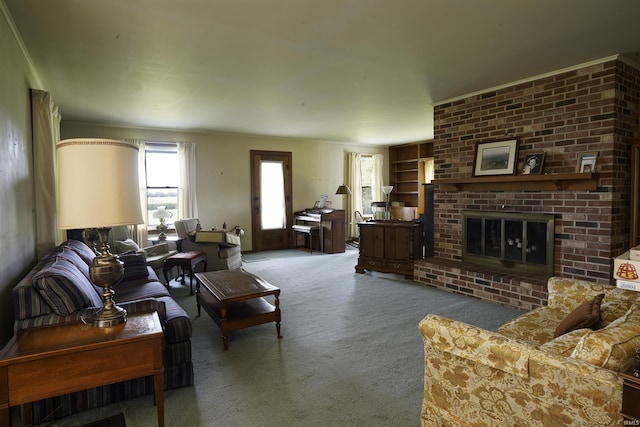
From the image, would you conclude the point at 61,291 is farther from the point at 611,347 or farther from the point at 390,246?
the point at 390,246

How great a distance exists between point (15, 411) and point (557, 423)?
9.00 feet

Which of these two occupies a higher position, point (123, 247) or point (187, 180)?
point (187, 180)

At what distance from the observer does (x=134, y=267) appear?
376 cm

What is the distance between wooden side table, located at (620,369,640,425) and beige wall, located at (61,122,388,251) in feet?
22.3

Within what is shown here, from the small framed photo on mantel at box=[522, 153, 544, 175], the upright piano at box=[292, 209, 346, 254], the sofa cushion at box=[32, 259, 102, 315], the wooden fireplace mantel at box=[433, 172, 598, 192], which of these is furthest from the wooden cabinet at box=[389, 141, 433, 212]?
the sofa cushion at box=[32, 259, 102, 315]

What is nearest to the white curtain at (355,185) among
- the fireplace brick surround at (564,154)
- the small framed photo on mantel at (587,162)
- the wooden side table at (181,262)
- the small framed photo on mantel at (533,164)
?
the fireplace brick surround at (564,154)

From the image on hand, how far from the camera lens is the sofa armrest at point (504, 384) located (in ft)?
4.29

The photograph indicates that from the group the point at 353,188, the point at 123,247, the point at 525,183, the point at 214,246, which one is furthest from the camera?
the point at 353,188

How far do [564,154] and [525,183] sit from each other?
46 cm

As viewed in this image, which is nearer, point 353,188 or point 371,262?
point 371,262

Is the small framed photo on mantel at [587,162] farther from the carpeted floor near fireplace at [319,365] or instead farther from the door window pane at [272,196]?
the door window pane at [272,196]

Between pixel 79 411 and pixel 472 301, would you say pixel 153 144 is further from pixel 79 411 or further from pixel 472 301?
pixel 472 301

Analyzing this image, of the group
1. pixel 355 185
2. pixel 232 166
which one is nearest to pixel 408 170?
pixel 355 185

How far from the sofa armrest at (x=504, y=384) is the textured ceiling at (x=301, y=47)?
2.05 metres
